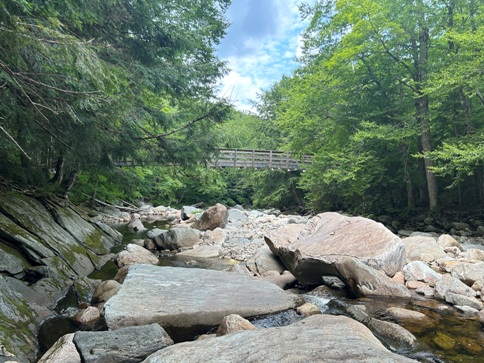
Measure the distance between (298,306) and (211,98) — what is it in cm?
596

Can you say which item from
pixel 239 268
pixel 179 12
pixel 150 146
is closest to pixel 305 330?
pixel 239 268

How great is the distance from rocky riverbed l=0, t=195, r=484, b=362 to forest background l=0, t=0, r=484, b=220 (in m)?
1.96

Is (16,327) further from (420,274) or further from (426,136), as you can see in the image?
(426,136)

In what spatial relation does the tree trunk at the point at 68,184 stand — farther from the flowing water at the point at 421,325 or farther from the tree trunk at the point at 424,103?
the tree trunk at the point at 424,103

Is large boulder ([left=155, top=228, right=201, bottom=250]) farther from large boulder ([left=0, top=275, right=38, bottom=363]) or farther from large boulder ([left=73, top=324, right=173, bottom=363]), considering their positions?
large boulder ([left=73, top=324, right=173, bottom=363])

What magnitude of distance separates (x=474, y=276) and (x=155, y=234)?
8217 millimetres

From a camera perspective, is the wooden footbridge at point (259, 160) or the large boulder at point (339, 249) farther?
the wooden footbridge at point (259, 160)

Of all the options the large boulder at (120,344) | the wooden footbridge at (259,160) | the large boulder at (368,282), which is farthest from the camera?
the wooden footbridge at (259,160)

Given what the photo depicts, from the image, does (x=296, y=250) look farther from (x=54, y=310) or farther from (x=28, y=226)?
(x=28, y=226)

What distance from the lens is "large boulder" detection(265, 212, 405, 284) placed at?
5453mm

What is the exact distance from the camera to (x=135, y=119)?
5.62 metres

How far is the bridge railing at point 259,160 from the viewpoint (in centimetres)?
2122

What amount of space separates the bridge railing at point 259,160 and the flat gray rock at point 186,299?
53.0 ft

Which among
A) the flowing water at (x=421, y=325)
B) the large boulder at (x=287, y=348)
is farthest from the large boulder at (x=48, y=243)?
the large boulder at (x=287, y=348)
